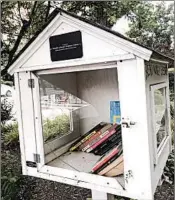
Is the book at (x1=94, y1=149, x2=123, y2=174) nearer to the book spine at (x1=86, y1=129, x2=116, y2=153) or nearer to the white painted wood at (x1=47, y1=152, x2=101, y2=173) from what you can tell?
the white painted wood at (x1=47, y1=152, x2=101, y2=173)

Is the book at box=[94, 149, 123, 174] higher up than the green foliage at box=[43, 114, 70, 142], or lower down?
lower down

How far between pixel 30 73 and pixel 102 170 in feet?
2.07

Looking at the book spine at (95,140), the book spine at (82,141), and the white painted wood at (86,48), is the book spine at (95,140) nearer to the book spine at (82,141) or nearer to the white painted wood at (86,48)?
the book spine at (82,141)

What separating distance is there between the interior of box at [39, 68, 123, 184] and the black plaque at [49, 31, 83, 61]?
192 mm

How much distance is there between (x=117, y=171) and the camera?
101 cm

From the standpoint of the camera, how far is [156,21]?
2314 millimetres

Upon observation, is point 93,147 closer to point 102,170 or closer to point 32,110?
point 102,170

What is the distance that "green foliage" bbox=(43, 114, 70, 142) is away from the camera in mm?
1200

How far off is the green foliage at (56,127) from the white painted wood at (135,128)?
491mm

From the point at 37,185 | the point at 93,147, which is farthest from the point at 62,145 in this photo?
the point at 37,185

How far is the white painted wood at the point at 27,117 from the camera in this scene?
1136 mm

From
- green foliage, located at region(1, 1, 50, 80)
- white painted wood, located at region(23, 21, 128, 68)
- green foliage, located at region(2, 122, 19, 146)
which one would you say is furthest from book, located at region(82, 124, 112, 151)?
green foliage, located at region(2, 122, 19, 146)

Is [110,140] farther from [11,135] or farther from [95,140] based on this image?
[11,135]

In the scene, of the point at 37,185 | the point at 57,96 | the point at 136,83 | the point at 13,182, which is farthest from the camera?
the point at 37,185
